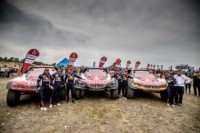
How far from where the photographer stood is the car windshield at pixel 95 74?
748 centimetres

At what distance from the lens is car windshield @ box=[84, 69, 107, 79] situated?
24.5ft

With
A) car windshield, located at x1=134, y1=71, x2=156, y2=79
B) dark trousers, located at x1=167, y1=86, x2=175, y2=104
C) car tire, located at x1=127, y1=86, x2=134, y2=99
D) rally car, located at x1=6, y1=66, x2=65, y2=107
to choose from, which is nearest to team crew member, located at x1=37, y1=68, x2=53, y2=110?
rally car, located at x1=6, y1=66, x2=65, y2=107

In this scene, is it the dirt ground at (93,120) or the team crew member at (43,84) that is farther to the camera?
the team crew member at (43,84)

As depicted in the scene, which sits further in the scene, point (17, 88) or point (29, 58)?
point (29, 58)

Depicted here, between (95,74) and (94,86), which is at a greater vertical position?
(95,74)

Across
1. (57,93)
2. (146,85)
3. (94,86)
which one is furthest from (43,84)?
(146,85)

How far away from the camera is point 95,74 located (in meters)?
7.75

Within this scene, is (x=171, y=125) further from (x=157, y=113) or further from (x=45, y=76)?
(x=45, y=76)

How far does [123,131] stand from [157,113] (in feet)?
7.52

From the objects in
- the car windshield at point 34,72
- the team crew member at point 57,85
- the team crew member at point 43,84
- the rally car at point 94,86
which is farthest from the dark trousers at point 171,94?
the car windshield at point 34,72

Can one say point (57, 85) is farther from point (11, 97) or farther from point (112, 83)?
point (112, 83)

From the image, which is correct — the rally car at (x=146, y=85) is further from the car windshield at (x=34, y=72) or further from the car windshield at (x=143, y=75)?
the car windshield at (x=34, y=72)

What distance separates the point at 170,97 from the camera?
6.87 meters

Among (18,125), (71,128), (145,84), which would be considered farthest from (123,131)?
(145,84)
